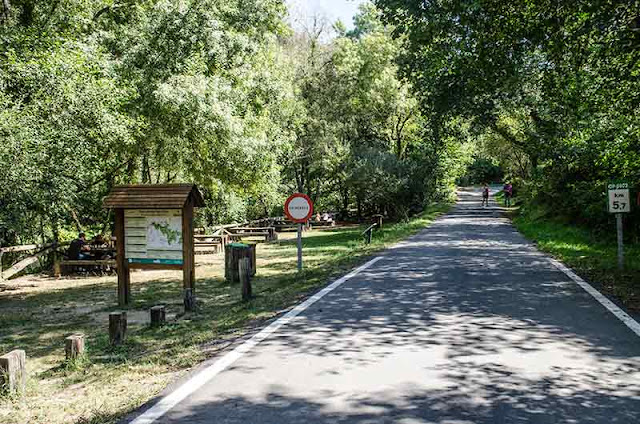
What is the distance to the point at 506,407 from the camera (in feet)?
14.4

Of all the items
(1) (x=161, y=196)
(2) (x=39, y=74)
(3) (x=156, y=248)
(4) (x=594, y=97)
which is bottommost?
(3) (x=156, y=248)

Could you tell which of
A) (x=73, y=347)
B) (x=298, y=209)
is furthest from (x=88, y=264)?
(x=73, y=347)

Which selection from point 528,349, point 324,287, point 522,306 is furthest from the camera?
point 324,287

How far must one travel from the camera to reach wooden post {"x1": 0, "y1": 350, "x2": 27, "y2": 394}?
5207mm

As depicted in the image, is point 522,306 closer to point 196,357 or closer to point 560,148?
point 196,357

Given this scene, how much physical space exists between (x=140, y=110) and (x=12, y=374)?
42.8 ft

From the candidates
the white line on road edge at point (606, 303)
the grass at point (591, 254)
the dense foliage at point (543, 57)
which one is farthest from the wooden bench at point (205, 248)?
the white line on road edge at point (606, 303)

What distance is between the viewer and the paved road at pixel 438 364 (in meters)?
4.32

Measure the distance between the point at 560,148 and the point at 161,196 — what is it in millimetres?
18857

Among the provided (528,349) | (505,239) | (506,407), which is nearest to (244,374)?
(506,407)

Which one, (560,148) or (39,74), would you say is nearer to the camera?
(39,74)

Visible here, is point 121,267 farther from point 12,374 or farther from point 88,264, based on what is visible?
point 12,374

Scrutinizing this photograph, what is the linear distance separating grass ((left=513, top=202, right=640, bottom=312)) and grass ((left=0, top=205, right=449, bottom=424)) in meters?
4.99

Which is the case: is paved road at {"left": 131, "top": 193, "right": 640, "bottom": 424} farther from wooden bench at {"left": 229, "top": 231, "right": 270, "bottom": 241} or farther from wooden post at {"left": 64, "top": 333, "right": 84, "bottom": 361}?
wooden bench at {"left": 229, "top": 231, "right": 270, "bottom": 241}
